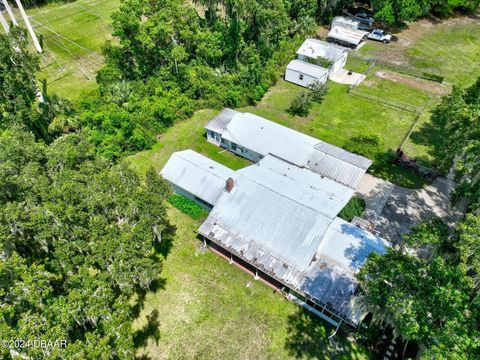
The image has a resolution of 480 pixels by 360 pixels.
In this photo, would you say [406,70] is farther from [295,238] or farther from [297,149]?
[295,238]

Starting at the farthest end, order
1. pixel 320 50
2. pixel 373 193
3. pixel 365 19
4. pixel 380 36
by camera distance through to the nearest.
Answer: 1. pixel 365 19
2. pixel 380 36
3. pixel 320 50
4. pixel 373 193

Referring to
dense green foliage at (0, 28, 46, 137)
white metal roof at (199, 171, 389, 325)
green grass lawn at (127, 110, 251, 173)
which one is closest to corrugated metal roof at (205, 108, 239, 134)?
green grass lawn at (127, 110, 251, 173)

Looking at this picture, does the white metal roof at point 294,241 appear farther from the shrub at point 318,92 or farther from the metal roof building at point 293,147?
the shrub at point 318,92

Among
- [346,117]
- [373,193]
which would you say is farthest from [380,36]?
[373,193]

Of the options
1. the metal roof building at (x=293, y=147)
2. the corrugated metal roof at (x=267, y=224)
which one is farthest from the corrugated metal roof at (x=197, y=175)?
the metal roof building at (x=293, y=147)

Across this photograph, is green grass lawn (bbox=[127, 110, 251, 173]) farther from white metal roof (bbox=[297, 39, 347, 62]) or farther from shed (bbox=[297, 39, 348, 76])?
white metal roof (bbox=[297, 39, 347, 62])

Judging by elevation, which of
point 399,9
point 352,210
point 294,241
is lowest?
point 352,210
